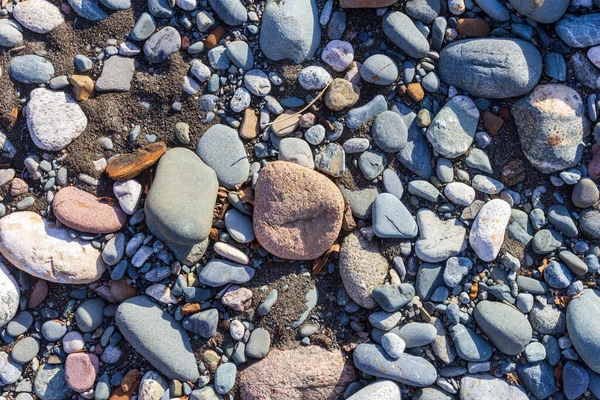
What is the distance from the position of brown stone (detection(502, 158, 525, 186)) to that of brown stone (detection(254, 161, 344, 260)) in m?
0.99

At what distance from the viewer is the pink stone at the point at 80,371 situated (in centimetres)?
279

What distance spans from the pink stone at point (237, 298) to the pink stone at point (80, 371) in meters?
0.80

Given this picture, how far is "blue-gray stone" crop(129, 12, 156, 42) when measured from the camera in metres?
2.82

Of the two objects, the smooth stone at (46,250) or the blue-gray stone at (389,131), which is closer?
the smooth stone at (46,250)

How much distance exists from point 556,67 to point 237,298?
2.21m

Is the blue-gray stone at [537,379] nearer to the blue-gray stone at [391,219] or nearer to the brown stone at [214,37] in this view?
the blue-gray stone at [391,219]

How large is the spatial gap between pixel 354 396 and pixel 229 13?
2.19 m

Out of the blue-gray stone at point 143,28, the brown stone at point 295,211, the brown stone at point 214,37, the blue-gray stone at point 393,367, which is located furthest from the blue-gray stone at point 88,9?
the blue-gray stone at point 393,367

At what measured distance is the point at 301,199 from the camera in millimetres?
2766

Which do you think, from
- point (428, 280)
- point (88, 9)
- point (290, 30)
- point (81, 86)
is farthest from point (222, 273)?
point (88, 9)

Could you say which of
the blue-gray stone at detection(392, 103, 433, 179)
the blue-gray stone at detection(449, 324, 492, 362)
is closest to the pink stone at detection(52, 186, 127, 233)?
the blue-gray stone at detection(392, 103, 433, 179)

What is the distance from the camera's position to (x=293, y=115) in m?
2.88

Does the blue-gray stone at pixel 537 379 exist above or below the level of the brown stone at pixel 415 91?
below

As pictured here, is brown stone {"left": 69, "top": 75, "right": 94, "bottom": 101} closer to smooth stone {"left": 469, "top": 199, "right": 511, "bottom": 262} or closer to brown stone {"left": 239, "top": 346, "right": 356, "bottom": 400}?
brown stone {"left": 239, "top": 346, "right": 356, "bottom": 400}
